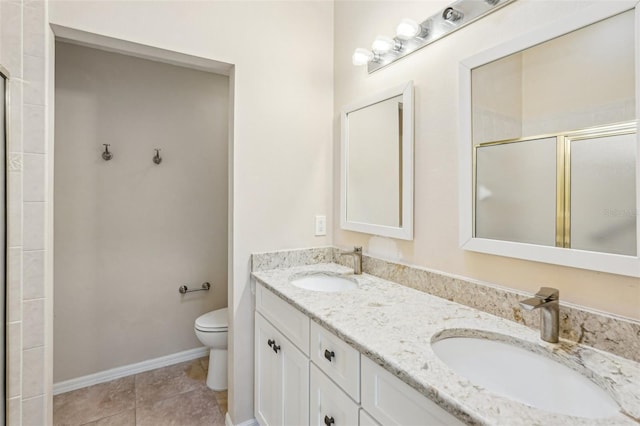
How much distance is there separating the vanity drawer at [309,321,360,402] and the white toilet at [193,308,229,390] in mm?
1121

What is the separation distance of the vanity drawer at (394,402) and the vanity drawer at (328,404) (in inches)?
3.3

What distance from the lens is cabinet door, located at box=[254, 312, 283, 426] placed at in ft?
4.82

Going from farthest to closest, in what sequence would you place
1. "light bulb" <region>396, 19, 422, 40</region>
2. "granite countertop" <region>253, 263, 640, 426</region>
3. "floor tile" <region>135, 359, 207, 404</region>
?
"floor tile" <region>135, 359, 207, 404</region>
"light bulb" <region>396, 19, 422, 40</region>
"granite countertop" <region>253, 263, 640, 426</region>

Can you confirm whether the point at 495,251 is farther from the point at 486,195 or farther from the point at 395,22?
the point at 395,22

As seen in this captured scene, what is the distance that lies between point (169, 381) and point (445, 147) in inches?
92.0

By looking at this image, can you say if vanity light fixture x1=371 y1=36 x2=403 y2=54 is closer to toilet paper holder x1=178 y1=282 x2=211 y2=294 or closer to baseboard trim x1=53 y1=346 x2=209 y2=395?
toilet paper holder x1=178 y1=282 x2=211 y2=294

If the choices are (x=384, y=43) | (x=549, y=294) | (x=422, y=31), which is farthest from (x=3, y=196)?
(x=549, y=294)

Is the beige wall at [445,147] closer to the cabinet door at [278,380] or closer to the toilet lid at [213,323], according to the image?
the cabinet door at [278,380]

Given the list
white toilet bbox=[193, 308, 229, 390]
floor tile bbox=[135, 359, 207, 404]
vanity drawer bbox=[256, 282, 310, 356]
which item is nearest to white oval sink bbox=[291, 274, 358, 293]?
vanity drawer bbox=[256, 282, 310, 356]

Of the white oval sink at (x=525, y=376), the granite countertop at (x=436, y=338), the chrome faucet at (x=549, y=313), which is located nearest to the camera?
the granite countertop at (x=436, y=338)

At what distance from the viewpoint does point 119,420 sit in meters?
1.85

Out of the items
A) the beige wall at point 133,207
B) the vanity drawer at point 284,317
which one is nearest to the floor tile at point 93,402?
the beige wall at point 133,207

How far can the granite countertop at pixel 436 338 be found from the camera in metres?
0.64

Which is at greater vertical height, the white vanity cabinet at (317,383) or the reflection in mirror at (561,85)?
the reflection in mirror at (561,85)
